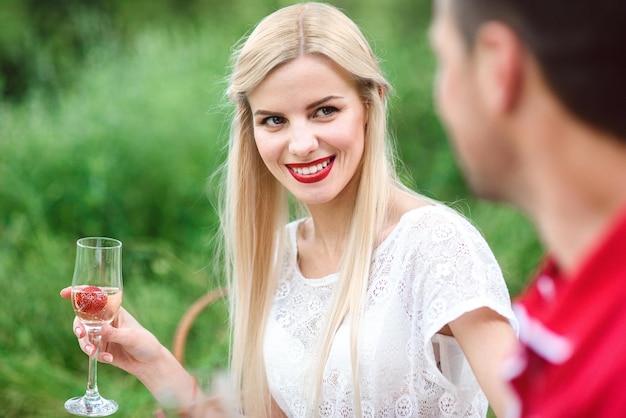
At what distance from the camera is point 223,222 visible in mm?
2998

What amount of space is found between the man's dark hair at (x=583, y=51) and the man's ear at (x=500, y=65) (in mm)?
17

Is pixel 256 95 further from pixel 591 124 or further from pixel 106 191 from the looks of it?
pixel 106 191

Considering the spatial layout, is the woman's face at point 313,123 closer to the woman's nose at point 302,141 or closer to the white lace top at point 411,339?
the woman's nose at point 302,141

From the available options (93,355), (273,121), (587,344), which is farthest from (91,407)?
(587,344)

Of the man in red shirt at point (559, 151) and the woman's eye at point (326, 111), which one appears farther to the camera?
the woman's eye at point (326, 111)

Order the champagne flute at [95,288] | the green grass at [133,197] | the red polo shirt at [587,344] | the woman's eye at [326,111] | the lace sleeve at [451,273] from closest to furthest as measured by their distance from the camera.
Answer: the red polo shirt at [587,344] → the lace sleeve at [451,273] → the champagne flute at [95,288] → the woman's eye at [326,111] → the green grass at [133,197]

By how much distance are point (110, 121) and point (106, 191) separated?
673 mm

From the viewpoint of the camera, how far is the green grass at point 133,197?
13.8 feet

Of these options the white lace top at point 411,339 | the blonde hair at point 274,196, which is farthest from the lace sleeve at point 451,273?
the blonde hair at point 274,196

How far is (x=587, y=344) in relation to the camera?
2.96ft

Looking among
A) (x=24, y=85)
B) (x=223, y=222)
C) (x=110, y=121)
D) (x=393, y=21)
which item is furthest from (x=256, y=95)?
(x=393, y=21)

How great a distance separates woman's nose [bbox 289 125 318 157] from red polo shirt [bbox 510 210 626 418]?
1.48 m

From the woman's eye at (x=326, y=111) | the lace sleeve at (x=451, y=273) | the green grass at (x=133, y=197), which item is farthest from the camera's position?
the green grass at (x=133, y=197)

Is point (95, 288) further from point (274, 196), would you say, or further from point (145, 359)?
point (274, 196)
